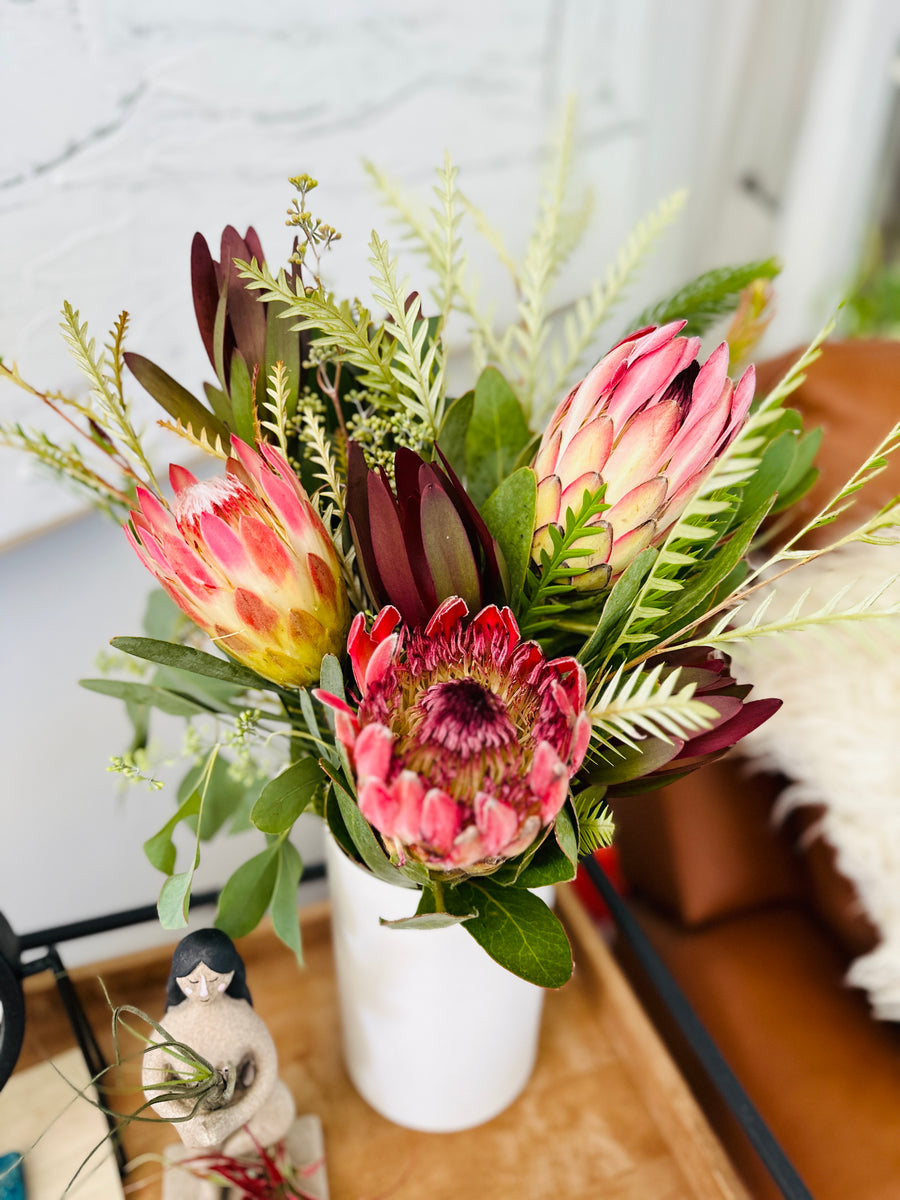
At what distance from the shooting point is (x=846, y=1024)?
0.63 m

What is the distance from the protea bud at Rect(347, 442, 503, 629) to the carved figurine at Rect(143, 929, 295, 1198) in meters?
0.21

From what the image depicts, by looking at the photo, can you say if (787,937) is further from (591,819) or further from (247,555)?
(247,555)

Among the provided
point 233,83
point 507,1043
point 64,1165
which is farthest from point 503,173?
point 64,1165

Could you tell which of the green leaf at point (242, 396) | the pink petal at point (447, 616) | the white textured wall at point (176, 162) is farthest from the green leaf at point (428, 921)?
the white textured wall at point (176, 162)

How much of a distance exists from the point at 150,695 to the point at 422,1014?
237 mm

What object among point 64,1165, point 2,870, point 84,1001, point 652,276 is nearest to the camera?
point 64,1165

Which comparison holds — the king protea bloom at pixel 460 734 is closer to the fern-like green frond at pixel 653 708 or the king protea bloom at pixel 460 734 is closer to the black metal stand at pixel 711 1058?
the fern-like green frond at pixel 653 708

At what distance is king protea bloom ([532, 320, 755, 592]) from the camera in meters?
0.30

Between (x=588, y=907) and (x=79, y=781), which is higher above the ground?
(x=79, y=781)

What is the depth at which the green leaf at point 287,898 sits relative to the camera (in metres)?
0.46

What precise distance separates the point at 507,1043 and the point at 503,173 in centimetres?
75

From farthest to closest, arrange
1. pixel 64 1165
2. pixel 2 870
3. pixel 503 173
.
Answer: pixel 503 173 < pixel 2 870 < pixel 64 1165

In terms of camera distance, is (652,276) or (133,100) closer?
(133,100)

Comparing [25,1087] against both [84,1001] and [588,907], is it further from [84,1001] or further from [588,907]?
[588,907]
